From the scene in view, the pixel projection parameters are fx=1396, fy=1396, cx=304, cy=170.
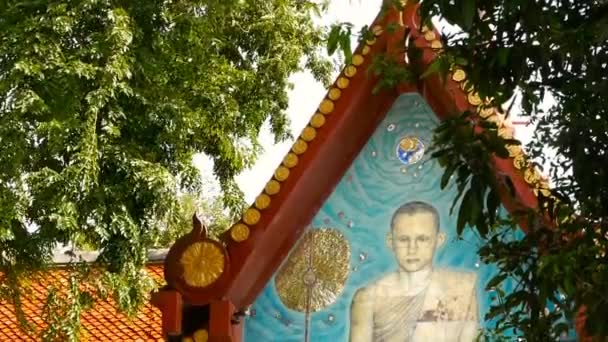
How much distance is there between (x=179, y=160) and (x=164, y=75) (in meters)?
0.74

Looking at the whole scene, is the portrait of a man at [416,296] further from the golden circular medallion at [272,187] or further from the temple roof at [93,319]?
the temple roof at [93,319]

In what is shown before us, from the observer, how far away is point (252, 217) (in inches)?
390

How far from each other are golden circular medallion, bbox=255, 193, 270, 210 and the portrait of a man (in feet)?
2.94

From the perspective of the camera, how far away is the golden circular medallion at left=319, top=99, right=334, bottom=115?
10.0 m

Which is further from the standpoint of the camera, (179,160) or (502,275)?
(179,160)

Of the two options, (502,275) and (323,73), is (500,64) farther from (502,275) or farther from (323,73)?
(323,73)

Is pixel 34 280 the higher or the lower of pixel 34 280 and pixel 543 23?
the higher

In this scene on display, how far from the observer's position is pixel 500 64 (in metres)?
5.68

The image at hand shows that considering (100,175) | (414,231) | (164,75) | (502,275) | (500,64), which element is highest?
(164,75)

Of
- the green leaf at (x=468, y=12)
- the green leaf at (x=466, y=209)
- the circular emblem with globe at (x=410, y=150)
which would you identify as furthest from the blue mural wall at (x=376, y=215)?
the green leaf at (x=468, y=12)

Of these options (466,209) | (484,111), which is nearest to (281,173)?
(484,111)

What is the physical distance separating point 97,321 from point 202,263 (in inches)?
157

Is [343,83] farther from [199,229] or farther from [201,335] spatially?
[201,335]

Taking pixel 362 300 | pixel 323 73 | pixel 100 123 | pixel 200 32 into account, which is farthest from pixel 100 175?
pixel 323 73
